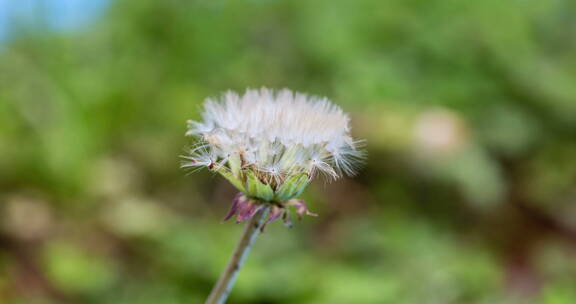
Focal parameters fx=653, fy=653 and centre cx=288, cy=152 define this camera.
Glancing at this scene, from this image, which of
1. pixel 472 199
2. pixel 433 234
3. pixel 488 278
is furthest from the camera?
pixel 472 199

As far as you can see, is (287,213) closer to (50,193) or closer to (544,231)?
(50,193)

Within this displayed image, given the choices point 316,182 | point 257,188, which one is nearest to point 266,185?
point 257,188

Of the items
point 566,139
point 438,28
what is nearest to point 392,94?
point 438,28

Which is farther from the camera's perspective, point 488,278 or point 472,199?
point 472,199

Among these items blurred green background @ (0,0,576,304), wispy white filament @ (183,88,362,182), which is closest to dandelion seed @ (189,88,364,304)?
wispy white filament @ (183,88,362,182)

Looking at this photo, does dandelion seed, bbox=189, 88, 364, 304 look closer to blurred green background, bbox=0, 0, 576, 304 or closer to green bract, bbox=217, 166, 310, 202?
green bract, bbox=217, 166, 310, 202

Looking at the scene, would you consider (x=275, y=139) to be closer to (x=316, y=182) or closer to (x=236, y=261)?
(x=236, y=261)
